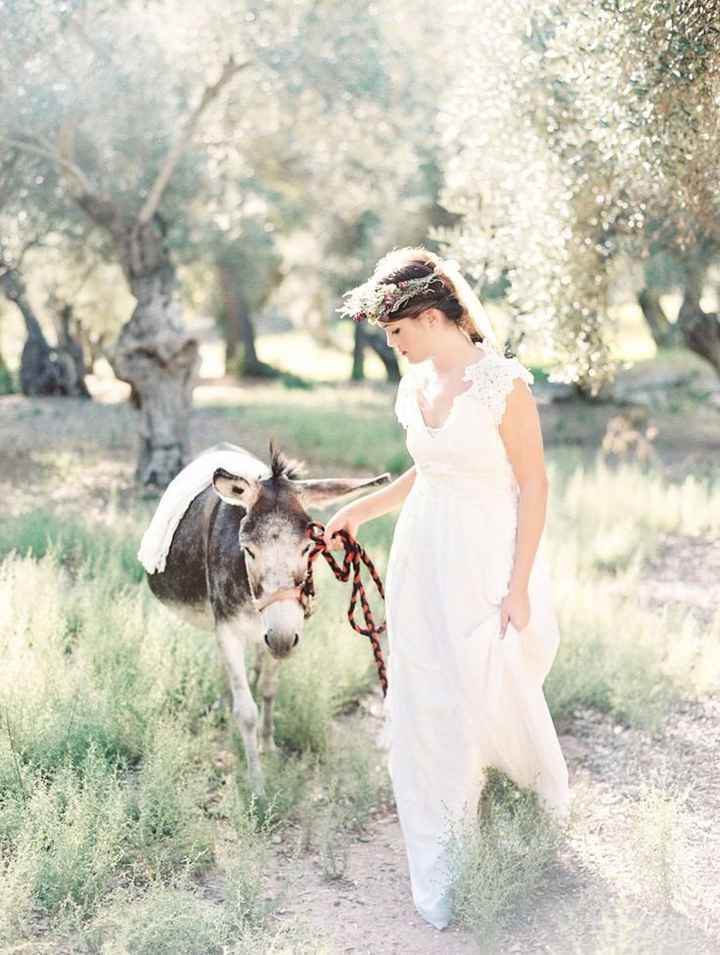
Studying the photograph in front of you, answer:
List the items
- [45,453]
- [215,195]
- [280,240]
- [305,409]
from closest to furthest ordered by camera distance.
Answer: [45,453] < [215,195] < [305,409] < [280,240]

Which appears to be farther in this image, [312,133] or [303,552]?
[312,133]

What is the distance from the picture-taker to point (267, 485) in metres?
5.32

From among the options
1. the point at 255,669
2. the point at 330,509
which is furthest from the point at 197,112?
the point at 255,669

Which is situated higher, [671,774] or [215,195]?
[215,195]

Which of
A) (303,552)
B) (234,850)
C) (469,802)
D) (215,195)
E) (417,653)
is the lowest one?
(234,850)

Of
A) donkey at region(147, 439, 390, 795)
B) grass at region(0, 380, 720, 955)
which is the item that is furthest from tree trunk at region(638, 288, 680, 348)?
donkey at region(147, 439, 390, 795)

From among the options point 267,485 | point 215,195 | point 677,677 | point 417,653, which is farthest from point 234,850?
point 215,195

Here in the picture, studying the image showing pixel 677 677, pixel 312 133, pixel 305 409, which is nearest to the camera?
pixel 677 677

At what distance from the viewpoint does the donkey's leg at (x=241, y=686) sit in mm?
5641

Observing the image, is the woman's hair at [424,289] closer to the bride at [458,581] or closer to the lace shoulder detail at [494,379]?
the bride at [458,581]

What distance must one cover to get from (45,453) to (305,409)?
21.9 feet

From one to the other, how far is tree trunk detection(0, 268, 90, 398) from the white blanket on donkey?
61.9ft

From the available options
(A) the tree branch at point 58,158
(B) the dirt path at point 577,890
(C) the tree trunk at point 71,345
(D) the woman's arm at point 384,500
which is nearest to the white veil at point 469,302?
(D) the woman's arm at point 384,500

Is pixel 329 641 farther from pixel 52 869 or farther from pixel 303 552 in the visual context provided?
pixel 52 869
